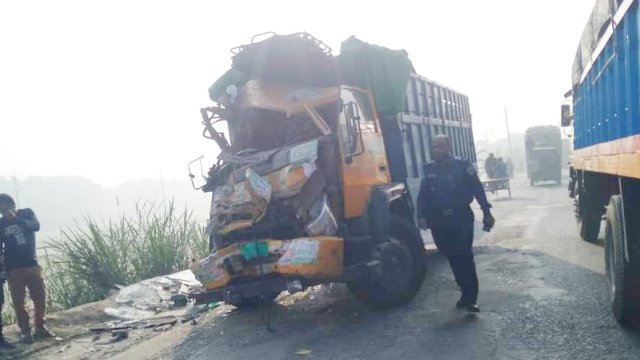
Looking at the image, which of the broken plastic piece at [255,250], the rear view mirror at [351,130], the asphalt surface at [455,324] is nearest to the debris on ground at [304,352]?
the asphalt surface at [455,324]

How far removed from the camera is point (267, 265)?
5289mm

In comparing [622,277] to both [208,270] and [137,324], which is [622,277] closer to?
[208,270]

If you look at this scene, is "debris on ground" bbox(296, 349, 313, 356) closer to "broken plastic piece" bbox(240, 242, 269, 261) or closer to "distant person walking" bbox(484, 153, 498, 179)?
"broken plastic piece" bbox(240, 242, 269, 261)

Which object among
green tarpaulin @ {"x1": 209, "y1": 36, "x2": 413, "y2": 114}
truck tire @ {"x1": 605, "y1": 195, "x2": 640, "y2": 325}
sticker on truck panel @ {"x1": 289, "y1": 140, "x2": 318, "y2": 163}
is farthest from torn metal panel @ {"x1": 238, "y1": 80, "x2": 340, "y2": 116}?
truck tire @ {"x1": 605, "y1": 195, "x2": 640, "y2": 325}

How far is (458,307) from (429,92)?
4754mm

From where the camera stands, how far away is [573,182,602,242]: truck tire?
8.22 metres

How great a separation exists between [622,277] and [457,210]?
1.56m

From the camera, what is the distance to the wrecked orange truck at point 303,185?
5.30m

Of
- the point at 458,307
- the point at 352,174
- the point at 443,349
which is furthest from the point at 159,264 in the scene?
the point at 443,349

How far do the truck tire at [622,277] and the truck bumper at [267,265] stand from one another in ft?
7.64

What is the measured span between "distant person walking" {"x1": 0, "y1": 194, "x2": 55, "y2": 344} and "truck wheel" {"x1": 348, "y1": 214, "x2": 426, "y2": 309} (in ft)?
12.6

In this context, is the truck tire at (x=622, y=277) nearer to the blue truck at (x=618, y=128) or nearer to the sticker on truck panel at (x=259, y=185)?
the blue truck at (x=618, y=128)

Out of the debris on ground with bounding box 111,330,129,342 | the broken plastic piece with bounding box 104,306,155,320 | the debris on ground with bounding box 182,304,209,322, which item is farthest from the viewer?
the broken plastic piece with bounding box 104,306,155,320

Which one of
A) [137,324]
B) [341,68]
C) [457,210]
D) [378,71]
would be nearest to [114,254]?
[137,324]
